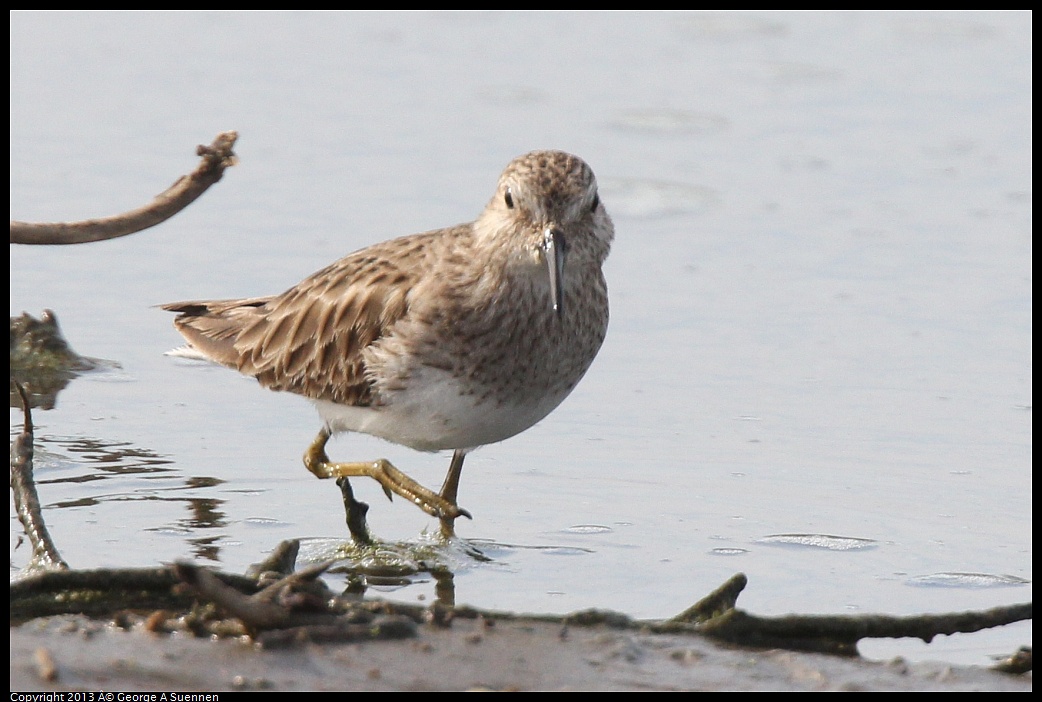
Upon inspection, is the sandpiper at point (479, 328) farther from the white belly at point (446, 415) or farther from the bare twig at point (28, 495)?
the bare twig at point (28, 495)

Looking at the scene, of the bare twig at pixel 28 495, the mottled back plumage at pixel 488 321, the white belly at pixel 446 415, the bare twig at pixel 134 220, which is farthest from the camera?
the white belly at pixel 446 415

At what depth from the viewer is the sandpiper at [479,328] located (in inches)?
249

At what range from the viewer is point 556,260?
617 cm

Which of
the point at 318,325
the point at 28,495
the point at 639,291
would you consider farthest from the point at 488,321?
the point at 639,291

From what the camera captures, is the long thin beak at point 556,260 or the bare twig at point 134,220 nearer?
the bare twig at point 134,220

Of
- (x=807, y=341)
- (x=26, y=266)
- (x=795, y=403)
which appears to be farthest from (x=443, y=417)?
(x=26, y=266)

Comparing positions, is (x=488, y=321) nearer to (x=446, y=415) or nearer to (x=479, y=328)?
(x=479, y=328)

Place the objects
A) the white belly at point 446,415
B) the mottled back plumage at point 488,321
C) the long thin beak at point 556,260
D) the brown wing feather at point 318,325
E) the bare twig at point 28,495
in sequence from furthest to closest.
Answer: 1. the brown wing feather at point 318,325
2. the white belly at point 446,415
3. the mottled back plumage at point 488,321
4. the long thin beak at point 556,260
5. the bare twig at point 28,495

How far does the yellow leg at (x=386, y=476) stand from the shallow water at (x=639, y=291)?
0.18 metres

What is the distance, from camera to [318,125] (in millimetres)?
11992

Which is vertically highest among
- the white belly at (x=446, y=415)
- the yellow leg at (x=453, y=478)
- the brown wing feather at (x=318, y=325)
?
the brown wing feather at (x=318, y=325)

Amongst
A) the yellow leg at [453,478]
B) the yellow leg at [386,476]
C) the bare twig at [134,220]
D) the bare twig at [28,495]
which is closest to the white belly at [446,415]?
the yellow leg at [386,476]

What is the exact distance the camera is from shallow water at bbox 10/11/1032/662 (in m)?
6.57
